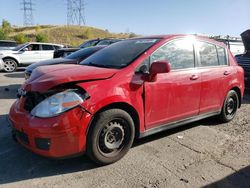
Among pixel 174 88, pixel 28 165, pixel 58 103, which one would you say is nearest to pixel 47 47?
pixel 174 88

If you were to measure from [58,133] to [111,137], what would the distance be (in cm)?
76

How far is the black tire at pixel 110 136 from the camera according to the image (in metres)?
3.35

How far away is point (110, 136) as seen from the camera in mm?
3574

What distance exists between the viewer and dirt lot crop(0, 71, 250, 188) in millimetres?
3203

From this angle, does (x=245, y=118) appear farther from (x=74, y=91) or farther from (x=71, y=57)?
(x=71, y=57)

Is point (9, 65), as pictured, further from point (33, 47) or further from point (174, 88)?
point (174, 88)

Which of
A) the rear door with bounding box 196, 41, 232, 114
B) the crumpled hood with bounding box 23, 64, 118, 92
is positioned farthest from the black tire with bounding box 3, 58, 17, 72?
the rear door with bounding box 196, 41, 232, 114

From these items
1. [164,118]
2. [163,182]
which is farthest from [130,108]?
[163,182]

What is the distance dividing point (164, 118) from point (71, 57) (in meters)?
4.85

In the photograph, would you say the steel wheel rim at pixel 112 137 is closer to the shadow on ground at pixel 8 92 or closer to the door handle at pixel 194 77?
the door handle at pixel 194 77

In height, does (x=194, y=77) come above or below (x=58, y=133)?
above

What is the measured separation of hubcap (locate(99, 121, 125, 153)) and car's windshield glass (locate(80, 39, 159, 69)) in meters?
0.83

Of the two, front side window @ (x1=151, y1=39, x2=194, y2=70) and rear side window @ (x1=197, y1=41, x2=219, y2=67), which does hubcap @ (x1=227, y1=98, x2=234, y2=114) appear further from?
front side window @ (x1=151, y1=39, x2=194, y2=70)

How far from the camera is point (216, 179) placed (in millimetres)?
3281
